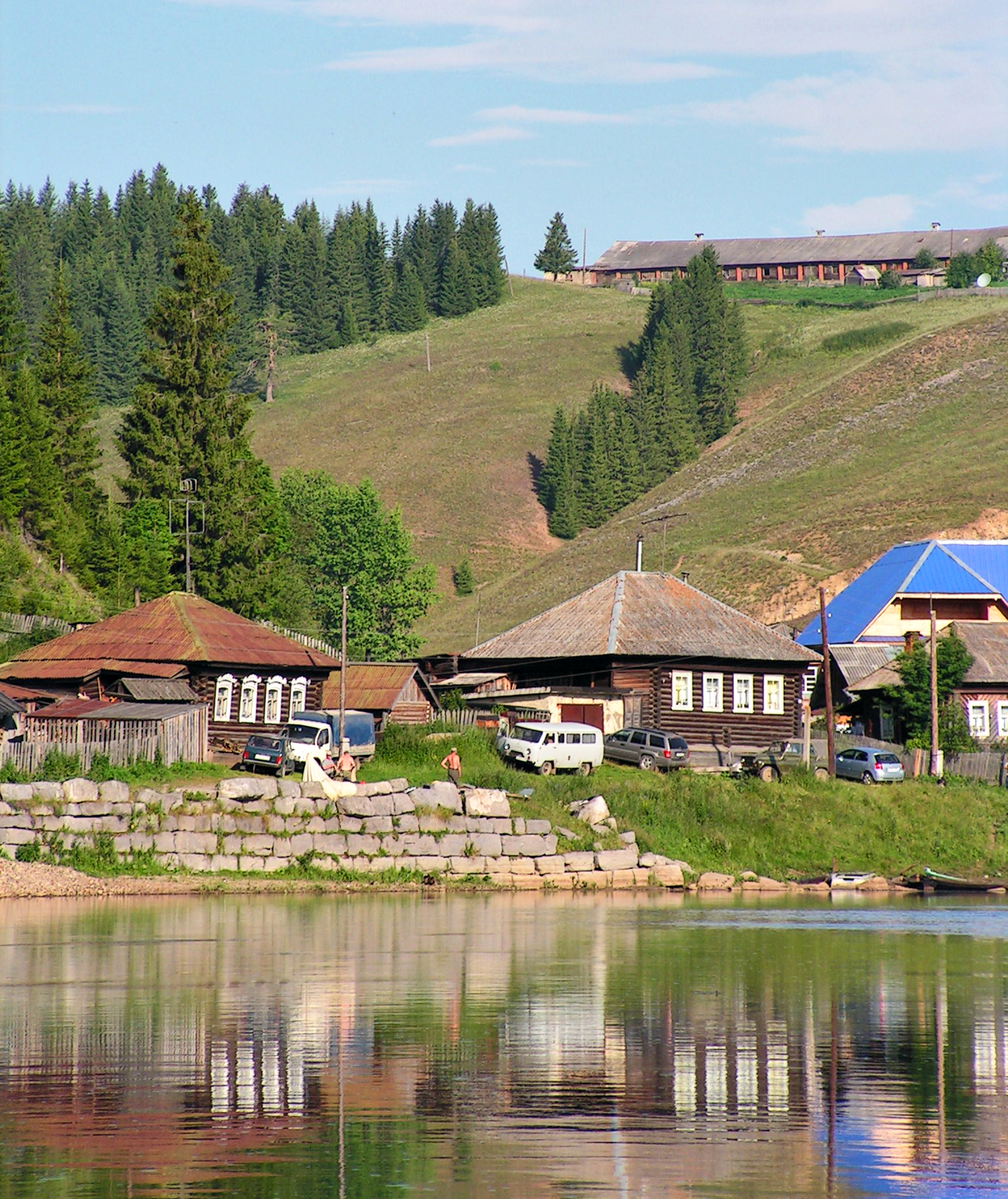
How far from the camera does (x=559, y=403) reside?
169500 millimetres

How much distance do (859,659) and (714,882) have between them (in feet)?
110

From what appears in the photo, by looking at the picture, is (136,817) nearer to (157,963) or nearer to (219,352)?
(157,963)

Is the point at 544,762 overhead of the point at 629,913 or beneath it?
overhead

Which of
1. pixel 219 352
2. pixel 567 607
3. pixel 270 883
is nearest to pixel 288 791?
pixel 270 883

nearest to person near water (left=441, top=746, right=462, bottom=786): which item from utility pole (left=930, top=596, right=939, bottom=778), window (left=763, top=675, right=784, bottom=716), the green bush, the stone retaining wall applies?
the stone retaining wall

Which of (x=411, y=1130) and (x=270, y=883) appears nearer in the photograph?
(x=411, y=1130)

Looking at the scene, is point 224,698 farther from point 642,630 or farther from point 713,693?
point 713,693

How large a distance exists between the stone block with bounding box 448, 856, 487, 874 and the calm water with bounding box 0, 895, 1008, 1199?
30.1 ft

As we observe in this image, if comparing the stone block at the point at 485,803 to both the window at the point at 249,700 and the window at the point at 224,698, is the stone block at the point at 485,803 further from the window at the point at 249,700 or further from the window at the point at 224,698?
the window at the point at 249,700

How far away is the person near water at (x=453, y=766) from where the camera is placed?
140ft

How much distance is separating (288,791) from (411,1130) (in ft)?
84.1

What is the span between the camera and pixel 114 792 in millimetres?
36594

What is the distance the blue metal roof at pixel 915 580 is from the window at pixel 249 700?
34298 millimetres

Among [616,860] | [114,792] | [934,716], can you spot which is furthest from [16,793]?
[934,716]
